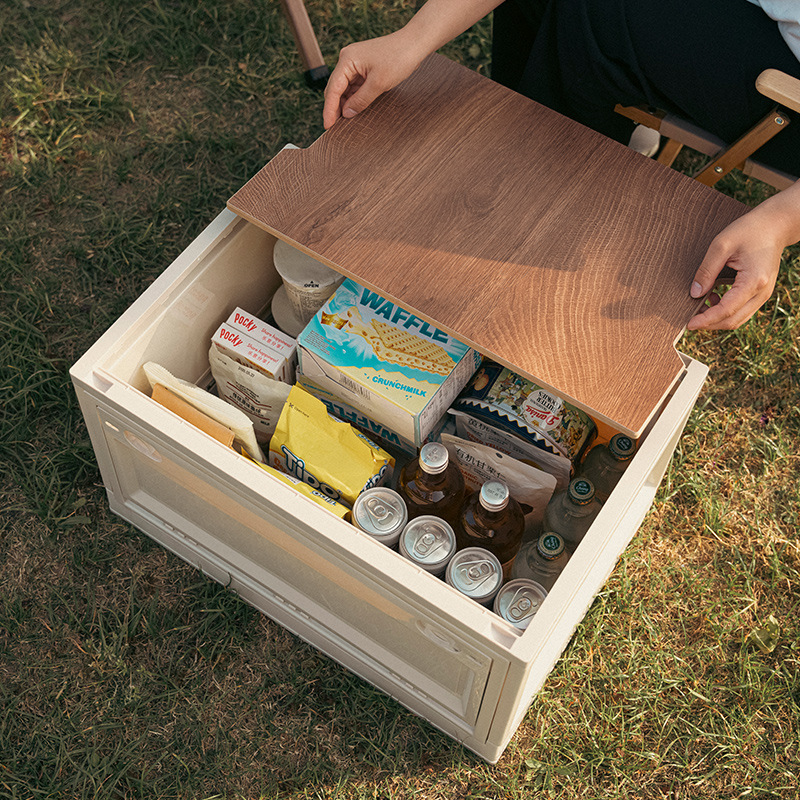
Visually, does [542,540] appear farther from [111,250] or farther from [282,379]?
[111,250]

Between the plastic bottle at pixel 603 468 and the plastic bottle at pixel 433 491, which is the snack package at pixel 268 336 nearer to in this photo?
the plastic bottle at pixel 433 491

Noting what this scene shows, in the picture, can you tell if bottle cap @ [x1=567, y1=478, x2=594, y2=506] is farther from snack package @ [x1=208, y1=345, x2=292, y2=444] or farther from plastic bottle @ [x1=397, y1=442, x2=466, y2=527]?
snack package @ [x1=208, y1=345, x2=292, y2=444]

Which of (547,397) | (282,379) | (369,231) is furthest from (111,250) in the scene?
(547,397)

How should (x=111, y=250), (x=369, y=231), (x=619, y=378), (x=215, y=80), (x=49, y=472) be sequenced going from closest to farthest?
1. (x=619, y=378)
2. (x=369, y=231)
3. (x=49, y=472)
4. (x=111, y=250)
5. (x=215, y=80)

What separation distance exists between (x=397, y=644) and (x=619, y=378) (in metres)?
0.54

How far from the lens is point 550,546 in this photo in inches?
49.9

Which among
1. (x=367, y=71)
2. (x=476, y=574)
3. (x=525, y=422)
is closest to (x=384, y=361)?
(x=525, y=422)

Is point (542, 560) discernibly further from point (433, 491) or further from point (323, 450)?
point (323, 450)

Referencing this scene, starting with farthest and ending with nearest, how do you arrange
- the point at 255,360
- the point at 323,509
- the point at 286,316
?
the point at 286,316 < the point at 255,360 < the point at 323,509

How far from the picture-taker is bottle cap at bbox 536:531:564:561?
1268 millimetres

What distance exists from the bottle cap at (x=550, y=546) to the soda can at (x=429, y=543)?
124 millimetres

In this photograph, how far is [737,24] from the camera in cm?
146

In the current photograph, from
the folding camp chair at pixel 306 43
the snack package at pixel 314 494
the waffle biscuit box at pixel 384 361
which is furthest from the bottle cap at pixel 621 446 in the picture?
the folding camp chair at pixel 306 43

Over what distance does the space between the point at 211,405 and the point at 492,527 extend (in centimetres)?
45
